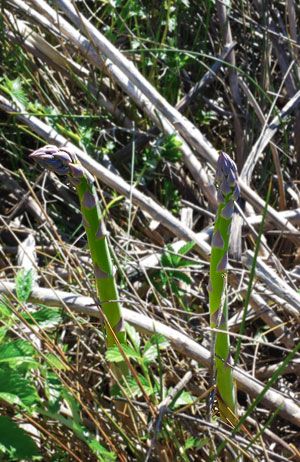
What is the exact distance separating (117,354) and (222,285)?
23 cm

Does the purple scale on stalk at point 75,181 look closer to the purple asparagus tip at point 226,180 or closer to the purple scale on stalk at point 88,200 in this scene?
the purple scale on stalk at point 88,200

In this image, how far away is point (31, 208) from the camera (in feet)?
6.84

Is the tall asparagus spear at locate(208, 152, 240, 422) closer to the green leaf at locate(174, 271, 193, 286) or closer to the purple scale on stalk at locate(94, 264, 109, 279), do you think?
the purple scale on stalk at locate(94, 264, 109, 279)

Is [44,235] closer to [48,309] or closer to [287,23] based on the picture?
[48,309]

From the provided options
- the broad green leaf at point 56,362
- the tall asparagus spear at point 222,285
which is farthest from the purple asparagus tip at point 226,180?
the broad green leaf at point 56,362

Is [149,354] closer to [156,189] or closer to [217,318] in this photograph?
[217,318]

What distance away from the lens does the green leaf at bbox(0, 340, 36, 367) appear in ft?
4.06

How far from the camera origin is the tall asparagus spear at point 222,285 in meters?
1.01

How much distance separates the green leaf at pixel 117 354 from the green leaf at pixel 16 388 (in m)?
0.14

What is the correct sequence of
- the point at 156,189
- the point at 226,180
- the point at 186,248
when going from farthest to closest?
1. the point at 156,189
2. the point at 186,248
3. the point at 226,180

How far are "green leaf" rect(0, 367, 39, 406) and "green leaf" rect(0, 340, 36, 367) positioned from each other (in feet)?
0.09

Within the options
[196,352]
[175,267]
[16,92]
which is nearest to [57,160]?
[196,352]

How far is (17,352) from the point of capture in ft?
4.08

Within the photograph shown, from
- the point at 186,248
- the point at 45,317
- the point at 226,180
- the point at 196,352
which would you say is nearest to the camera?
the point at 226,180
